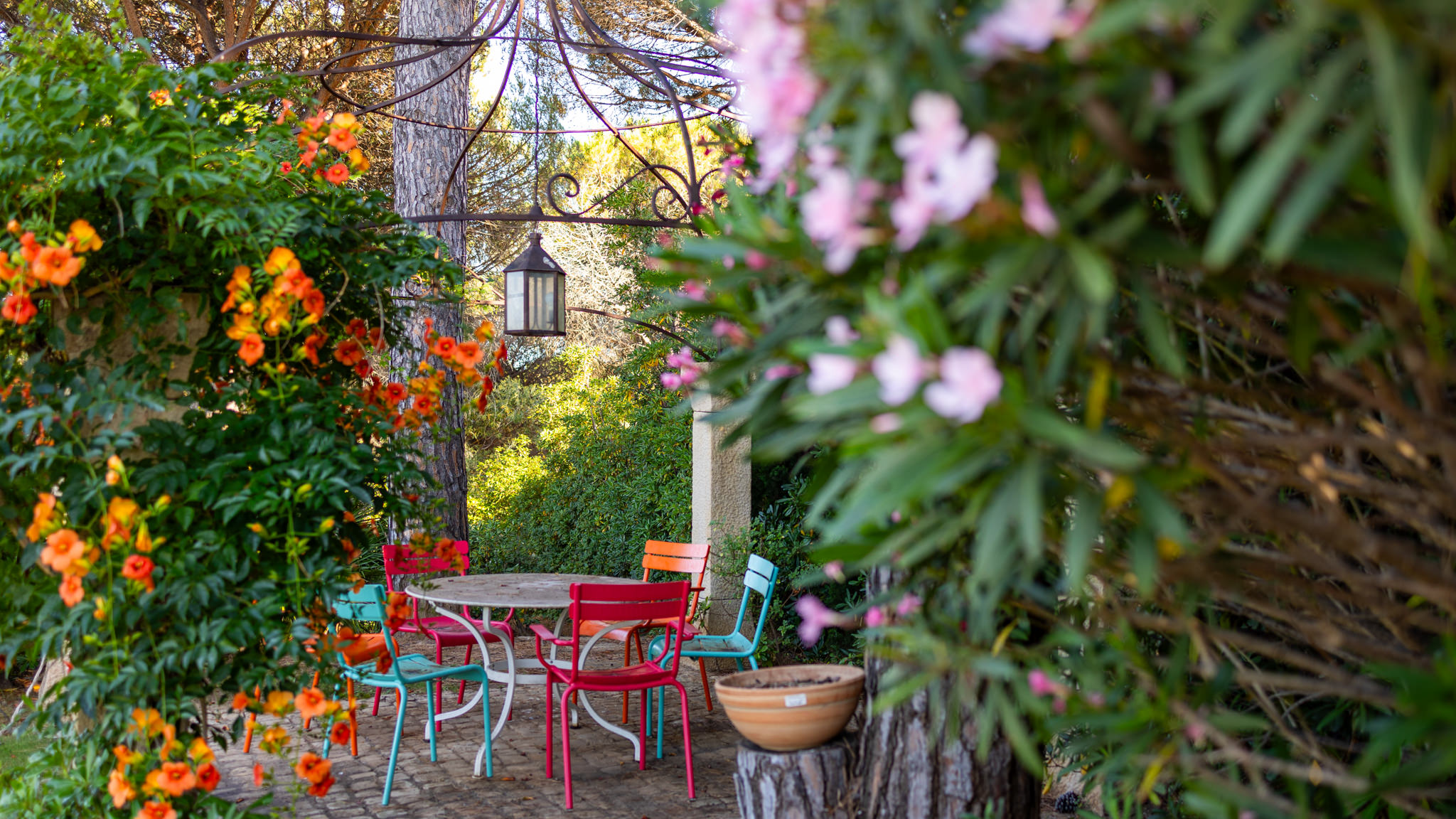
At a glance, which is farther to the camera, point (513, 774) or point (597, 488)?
point (597, 488)

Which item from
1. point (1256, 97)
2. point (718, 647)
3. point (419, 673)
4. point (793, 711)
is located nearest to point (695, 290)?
point (1256, 97)

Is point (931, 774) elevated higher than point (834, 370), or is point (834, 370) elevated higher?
point (834, 370)

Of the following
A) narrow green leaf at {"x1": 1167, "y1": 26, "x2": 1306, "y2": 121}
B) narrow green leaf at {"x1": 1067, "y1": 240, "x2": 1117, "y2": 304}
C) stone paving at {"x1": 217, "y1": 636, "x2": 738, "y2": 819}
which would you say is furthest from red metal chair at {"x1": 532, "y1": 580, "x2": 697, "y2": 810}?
narrow green leaf at {"x1": 1167, "y1": 26, "x2": 1306, "y2": 121}

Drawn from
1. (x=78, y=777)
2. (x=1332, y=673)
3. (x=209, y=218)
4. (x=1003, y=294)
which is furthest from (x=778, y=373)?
(x=78, y=777)

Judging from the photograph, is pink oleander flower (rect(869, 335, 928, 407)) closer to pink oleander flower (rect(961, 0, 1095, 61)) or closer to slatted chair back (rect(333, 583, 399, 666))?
pink oleander flower (rect(961, 0, 1095, 61))

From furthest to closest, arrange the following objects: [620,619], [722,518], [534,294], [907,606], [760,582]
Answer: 1. [722,518]
2. [534,294]
3. [760,582]
4. [620,619]
5. [907,606]

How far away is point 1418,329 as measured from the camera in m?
1.18

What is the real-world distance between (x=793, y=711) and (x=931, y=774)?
380mm

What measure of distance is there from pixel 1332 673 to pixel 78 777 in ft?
7.64

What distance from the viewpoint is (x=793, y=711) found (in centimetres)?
267

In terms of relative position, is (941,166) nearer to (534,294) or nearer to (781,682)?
(781,682)

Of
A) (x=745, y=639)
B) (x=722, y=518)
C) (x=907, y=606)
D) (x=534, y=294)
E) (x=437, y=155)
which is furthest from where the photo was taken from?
(x=437, y=155)

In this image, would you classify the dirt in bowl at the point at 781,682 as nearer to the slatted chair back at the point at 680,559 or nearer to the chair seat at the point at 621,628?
the chair seat at the point at 621,628

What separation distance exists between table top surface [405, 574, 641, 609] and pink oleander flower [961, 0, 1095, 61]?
11.1 feet
